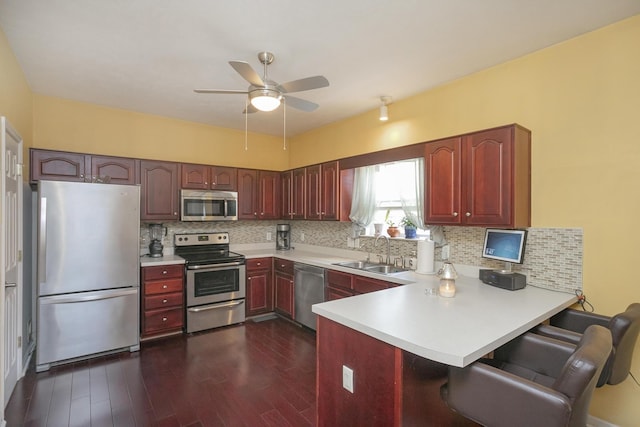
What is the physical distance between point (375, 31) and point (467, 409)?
232 centimetres

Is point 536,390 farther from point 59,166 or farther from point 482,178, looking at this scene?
point 59,166

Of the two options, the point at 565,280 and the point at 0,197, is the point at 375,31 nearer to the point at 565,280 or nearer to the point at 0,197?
the point at 565,280

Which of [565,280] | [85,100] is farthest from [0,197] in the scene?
[565,280]

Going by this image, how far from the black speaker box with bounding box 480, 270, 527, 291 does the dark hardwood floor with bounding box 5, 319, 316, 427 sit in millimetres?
1667

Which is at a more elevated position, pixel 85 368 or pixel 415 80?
pixel 415 80

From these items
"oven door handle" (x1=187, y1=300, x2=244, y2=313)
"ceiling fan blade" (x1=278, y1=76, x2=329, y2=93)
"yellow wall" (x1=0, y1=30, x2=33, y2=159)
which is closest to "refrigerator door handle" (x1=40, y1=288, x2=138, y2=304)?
"oven door handle" (x1=187, y1=300, x2=244, y2=313)

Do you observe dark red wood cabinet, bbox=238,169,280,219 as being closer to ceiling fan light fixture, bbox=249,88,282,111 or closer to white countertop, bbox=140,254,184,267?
white countertop, bbox=140,254,184,267

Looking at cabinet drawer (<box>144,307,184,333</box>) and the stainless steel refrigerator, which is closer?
the stainless steel refrigerator

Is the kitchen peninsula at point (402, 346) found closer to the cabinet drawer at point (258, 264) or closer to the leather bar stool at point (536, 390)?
the leather bar stool at point (536, 390)

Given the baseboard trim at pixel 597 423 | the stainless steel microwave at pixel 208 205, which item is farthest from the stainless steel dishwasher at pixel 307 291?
the baseboard trim at pixel 597 423

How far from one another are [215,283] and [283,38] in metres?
2.90

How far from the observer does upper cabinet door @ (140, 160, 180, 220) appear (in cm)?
380

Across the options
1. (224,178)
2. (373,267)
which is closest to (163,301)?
(224,178)

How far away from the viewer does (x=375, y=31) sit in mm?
2211
